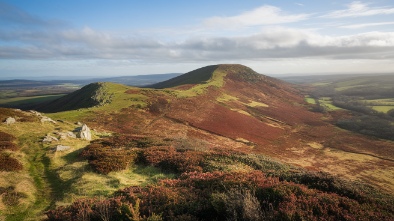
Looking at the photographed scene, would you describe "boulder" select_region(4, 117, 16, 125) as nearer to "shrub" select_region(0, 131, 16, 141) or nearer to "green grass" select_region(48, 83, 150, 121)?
"shrub" select_region(0, 131, 16, 141)

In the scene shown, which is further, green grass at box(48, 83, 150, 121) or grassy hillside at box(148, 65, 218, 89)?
grassy hillside at box(148, 65, 218, 89)

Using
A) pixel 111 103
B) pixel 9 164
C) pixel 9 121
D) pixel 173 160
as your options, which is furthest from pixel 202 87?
pixel 9 164

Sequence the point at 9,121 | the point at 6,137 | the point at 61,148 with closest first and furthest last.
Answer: the point at 61,148, the point at 6,137, the point at 9,121

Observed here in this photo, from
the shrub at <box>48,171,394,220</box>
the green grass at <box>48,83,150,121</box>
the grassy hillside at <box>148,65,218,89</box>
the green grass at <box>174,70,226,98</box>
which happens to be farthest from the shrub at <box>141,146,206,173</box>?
the grassy hillside at <box>148,65,218,89</box>

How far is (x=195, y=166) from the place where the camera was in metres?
19.2

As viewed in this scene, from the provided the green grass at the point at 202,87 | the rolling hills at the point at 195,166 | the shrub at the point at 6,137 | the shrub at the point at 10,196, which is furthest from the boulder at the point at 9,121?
the green grass at the point at 202,87

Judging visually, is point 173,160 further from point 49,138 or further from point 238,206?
point 49,138

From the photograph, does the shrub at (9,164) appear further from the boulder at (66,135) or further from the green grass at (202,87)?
the green grass at (202,87)

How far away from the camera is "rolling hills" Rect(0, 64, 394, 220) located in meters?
10.4

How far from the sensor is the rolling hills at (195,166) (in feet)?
34.1

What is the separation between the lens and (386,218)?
9.66 metres

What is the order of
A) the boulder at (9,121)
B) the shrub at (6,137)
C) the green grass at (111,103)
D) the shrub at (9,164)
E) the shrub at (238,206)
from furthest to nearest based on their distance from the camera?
the green grass at (111,103) → the boulder at (9,121) → the shrub at (6,137) → the shrub at (9,164) → the shrub at (238,206)

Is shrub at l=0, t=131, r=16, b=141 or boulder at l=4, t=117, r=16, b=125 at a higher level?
boulder at l=4, t=117, r=16, b=125

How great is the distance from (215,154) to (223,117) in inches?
1725
